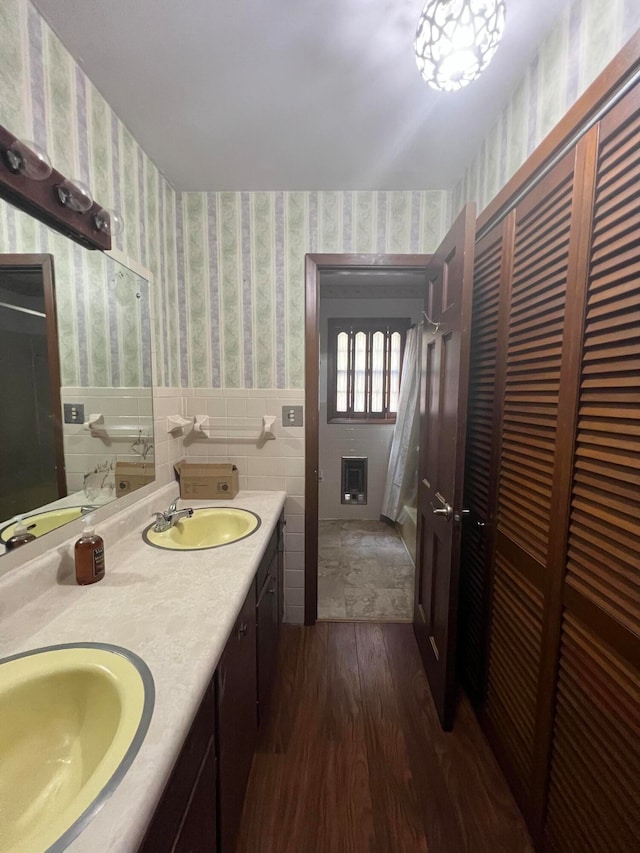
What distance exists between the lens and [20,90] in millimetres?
956

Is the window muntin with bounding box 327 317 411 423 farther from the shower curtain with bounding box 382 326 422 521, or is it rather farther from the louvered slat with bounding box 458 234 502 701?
the louvered slat with bounding box 458 234 502 701

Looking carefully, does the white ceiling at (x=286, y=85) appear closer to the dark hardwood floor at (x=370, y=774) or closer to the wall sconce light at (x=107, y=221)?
the wall sconce light at (x=107, y=221)

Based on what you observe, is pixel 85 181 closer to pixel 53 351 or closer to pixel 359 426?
pixel 53 351

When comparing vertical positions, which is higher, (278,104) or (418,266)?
(278,104)

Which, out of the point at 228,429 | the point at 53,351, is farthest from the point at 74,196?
the point at 228,429

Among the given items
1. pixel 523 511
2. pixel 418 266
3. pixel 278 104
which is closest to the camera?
pixel 523 511

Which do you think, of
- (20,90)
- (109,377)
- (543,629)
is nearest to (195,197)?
(20,90)

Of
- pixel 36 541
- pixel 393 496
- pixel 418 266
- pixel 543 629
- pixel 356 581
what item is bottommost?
pixel 356 581

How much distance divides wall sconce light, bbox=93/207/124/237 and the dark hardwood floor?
204 centimetres

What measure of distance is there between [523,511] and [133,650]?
1151 millimetres

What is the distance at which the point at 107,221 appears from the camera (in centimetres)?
119

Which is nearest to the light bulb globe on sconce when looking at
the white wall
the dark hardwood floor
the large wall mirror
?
the large wall mirror

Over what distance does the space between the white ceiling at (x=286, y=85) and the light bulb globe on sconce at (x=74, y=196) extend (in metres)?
0.49

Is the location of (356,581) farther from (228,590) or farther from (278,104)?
→ (278,104)
